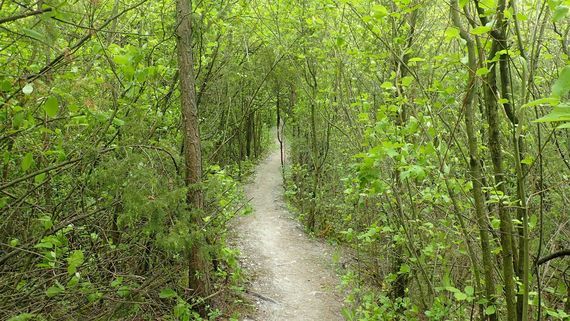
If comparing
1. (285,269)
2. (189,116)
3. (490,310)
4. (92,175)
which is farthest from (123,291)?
(285,269)

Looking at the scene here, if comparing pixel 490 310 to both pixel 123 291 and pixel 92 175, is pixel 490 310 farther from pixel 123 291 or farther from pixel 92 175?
pixel 92 175

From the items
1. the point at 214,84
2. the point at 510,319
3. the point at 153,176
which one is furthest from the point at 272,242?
the point at 510,319

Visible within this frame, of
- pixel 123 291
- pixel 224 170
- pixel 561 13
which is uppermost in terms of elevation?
pixel 561 13

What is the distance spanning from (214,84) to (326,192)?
670cm

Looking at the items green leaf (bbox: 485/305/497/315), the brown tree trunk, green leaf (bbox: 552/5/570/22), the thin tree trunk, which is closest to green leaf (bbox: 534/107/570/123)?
green leaf (bbox: 552/5/570/22)

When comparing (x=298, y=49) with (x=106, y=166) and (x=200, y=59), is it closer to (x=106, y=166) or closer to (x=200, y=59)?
(x=200, y=59)

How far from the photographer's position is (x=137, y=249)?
216 inches

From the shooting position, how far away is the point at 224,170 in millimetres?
6523

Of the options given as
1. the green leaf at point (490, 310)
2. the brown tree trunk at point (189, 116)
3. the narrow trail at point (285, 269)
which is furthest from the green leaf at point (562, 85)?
the narrow trail at point (285, 269)

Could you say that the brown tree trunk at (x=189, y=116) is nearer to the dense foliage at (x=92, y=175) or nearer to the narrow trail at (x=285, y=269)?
the dense foliage at (x=92, y=175)

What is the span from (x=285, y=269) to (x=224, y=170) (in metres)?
4.22

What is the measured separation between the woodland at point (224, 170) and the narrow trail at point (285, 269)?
2.62 ft

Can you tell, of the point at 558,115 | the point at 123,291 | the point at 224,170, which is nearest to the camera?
the point at 558,115

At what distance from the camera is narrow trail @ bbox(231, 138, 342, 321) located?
26.2 ft
